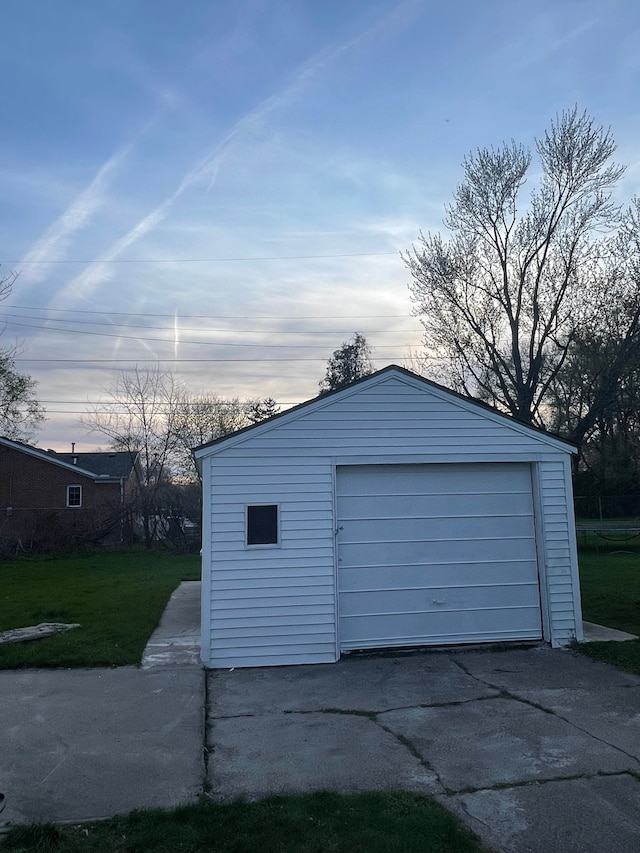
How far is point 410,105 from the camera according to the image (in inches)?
430

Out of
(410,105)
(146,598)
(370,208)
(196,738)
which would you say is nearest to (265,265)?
(370,208)

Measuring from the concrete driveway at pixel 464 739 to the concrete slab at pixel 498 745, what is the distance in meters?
0.01

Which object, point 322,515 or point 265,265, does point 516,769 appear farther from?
point 265,265

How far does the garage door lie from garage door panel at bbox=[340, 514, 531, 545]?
13 mm

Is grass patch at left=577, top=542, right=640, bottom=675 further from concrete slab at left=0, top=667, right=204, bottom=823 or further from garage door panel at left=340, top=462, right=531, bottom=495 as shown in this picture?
concrete slab at left=0, top=667, right=204, bottom=823

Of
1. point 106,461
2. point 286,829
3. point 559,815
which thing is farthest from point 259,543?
point 106,461

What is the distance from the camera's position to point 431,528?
29.2ft

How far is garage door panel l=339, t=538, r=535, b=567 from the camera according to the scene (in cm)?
870

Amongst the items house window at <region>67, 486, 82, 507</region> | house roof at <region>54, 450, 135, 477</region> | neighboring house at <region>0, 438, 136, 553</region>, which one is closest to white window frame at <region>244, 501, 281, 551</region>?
neighboring house at <region>0, 438, 136, 553</region>

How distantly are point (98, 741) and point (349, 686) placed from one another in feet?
8.93

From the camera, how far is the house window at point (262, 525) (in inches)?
332

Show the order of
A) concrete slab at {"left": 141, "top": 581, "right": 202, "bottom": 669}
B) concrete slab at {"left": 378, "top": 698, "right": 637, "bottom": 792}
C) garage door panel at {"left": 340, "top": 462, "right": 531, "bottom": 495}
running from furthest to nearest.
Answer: garage door panel at {"left": 340, "top": 462, "right": 531, "bottom": 495}
concrete slab at {"left": 141, "top": 581, "right": 202, "bottom": 669}
concrete slab at {"left": 378, "top": 698, "right": 637, "bottom": 792}

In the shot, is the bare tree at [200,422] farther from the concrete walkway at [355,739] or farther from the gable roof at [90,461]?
the concrete walkway at [355,739]

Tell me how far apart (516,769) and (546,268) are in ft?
66.3
